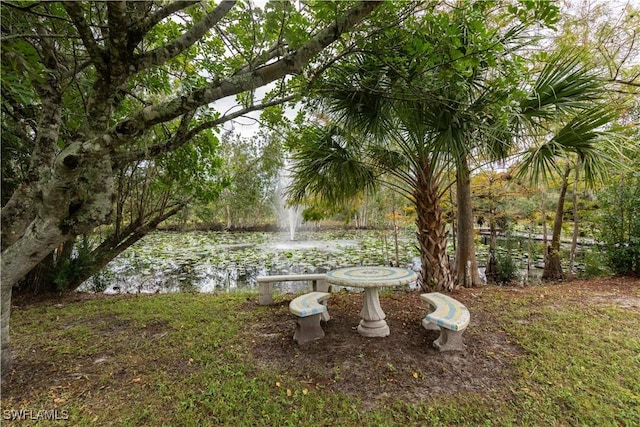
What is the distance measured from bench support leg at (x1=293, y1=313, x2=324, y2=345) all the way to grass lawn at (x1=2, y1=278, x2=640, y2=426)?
115 millimetres

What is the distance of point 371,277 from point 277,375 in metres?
1.28

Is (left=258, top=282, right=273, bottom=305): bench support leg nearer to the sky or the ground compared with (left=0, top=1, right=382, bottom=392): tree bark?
nearer to the ground

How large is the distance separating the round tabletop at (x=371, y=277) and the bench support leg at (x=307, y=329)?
45 cm

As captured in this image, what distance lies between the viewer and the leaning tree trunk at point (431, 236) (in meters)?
4.34

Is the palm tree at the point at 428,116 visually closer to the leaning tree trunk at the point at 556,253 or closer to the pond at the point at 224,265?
the pond at the point at 224,265

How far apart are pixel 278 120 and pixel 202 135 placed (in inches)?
49.7

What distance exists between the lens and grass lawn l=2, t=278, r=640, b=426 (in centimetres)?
191

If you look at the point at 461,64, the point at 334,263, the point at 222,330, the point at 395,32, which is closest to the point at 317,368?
the point at 222,330

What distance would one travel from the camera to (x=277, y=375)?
2.38 metres

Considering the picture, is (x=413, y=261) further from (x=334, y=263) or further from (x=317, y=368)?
(x=317, y=368)

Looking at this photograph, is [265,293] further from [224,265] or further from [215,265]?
[215,265]

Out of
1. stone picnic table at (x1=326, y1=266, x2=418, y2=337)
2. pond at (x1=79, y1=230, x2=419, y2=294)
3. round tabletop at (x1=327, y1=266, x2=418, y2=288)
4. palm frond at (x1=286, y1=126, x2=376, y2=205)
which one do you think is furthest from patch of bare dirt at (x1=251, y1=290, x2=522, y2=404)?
pond at (x1=79, y1=230, x2=419, y2=294)

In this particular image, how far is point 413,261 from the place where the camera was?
30.8 feet

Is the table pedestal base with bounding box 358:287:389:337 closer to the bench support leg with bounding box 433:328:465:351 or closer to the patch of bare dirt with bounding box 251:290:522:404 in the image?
the patch of bare dirt with bounding box 251:290:522:404
